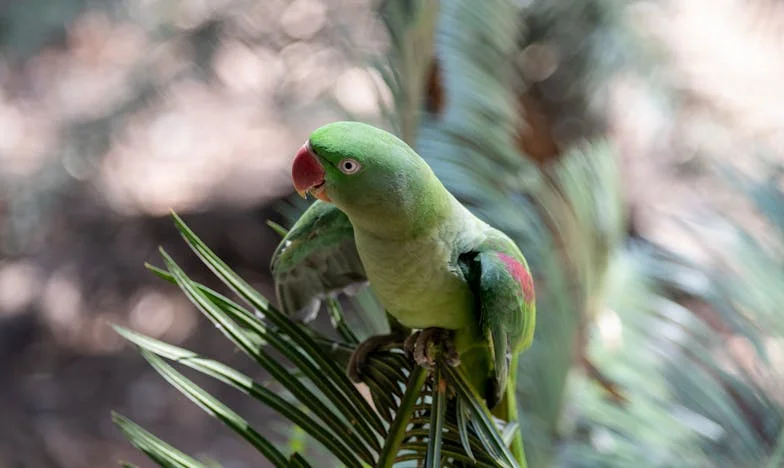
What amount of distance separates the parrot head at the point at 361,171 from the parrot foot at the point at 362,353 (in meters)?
0.12

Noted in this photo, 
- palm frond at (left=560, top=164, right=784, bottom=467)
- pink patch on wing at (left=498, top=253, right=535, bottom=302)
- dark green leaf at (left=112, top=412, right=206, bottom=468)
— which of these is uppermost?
palm frond at (left=560, top=164, right=784, bottom=467)

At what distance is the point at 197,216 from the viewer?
2.32 meters

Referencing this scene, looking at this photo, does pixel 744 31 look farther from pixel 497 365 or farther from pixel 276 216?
pixel 497 365

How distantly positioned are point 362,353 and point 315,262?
105mm

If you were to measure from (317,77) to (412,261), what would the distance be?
1460 millimetres

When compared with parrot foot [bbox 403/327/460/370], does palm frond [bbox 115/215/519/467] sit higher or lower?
lower

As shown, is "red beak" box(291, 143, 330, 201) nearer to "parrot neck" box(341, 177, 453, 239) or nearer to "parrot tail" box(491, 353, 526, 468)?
"parrot neck" box(341, 177, 453, 239)

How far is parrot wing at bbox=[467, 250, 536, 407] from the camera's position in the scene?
533 millimetres

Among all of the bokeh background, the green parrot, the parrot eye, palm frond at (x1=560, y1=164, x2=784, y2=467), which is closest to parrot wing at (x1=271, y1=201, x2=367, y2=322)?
the green parrot

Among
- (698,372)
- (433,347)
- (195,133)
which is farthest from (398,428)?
(195,133)

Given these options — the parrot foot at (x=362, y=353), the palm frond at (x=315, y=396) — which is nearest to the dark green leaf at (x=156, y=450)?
the palm frond at (x=315, y=396)

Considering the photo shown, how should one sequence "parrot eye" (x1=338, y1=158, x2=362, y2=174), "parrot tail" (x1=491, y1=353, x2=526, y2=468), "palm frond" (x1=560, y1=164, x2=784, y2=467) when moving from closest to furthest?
"parrot eye" (x1=338, y1=158, x2=362, y2=174) < "parrot tail" (x1=491, y1=353, x2=526, y2=468) < "palm frond" (x1=560, y1=164, x2=784, y2=467)

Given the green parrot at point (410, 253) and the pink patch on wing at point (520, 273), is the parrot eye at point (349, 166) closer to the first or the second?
the green parrot at point (410, 253)

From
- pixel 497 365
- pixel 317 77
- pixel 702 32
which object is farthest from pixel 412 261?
pixel 702 32
